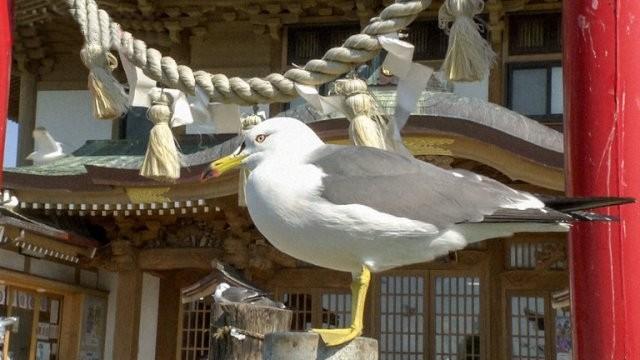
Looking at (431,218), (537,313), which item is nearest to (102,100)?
(431,218)

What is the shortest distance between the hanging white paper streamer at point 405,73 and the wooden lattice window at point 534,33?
292 inches

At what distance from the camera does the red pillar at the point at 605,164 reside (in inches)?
116

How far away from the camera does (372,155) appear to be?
7.43ft

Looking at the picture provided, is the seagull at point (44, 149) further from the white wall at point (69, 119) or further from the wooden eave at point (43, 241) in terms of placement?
the wooden eave at point (43, 241)

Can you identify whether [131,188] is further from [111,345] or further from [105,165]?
[111,345]

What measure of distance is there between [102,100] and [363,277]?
5.04ft

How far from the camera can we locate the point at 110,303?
34.9ft

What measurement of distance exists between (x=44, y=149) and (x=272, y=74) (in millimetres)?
7987

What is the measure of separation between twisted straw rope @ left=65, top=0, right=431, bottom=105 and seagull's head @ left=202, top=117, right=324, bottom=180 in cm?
53

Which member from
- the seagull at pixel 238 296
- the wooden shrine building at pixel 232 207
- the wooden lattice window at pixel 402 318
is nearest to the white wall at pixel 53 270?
the wooden shrine building at pixel 232 207

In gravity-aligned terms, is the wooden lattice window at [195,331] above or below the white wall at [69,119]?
A: below

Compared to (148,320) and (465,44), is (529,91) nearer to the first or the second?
(148,320)

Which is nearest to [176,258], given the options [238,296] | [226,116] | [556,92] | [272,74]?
[238,296]

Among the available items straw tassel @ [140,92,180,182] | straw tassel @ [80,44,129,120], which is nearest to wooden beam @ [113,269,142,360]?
straw tassel @ [140,92,180,182]
